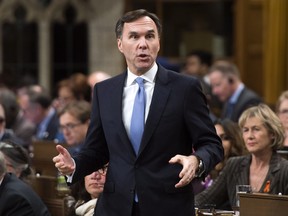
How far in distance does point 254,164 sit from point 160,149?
5.97ft

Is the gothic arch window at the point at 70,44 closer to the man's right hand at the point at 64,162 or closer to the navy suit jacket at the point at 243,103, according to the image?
the navy suit jacket at the point at 243,103

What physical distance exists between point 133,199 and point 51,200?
1.99m

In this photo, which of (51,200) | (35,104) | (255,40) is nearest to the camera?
(51,200)

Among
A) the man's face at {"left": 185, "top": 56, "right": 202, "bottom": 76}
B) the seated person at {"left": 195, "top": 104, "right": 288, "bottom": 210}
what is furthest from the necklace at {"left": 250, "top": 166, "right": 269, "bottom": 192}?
the man's face at {"left": 185, "top": 56, "right": 202, "bottom": 76}

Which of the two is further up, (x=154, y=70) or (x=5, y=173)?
(x=154, y=70)

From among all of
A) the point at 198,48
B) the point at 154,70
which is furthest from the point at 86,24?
the point at 154,70

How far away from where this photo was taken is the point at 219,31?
1424cm

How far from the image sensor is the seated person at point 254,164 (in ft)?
19.7

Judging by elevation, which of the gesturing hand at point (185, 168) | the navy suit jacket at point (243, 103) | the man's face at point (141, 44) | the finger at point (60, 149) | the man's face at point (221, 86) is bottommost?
the navy suit jacket at point (243, 103)

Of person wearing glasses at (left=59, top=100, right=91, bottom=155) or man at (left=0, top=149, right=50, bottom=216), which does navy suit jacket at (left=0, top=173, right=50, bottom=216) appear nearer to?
man at (left=0, top=149, right=50, bottom=216)

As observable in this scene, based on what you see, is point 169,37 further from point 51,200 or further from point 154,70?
point 154,70

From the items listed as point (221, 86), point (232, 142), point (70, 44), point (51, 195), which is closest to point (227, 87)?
point (221, 86)

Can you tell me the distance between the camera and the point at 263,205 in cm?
506

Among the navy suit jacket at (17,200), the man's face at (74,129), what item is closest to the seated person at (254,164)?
the navy suit jacket at (17,200)
